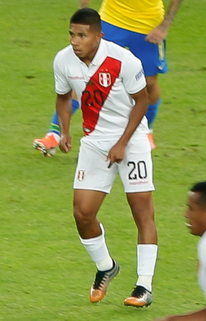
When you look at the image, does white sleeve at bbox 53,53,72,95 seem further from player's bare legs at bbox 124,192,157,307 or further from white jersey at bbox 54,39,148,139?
player's bare legs at bbox 124,192,157,307

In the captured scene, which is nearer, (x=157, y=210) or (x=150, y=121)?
(x=157, y=210)

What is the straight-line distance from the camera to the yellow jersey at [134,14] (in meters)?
8.33

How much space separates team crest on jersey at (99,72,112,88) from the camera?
557 cm

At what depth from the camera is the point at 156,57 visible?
27.3ft

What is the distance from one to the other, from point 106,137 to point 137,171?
0.29m

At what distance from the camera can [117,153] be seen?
5.51 metres

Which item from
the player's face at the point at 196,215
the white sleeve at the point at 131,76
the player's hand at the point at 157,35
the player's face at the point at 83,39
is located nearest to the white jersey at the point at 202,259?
the player's face at the point at 196,215

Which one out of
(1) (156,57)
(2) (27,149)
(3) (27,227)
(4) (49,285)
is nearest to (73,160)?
(2) (27,149)

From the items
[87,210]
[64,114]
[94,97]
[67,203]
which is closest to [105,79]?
[94,97]

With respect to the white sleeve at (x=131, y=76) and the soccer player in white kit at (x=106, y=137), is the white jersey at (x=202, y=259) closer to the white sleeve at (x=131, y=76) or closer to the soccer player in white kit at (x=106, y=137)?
the soccer player in white kit at (x=106, y=137)

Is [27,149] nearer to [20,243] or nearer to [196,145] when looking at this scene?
[196,145]

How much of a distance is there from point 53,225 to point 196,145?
99.7 inches

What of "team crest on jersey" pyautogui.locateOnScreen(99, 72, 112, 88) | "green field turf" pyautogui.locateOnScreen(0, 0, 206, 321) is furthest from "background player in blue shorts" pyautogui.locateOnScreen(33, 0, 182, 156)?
"team crest on jersey" pyautogui.locateOnScreen(99, 72, 112, 88)

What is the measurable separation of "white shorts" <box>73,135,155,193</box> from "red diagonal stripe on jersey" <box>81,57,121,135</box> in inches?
6.4
